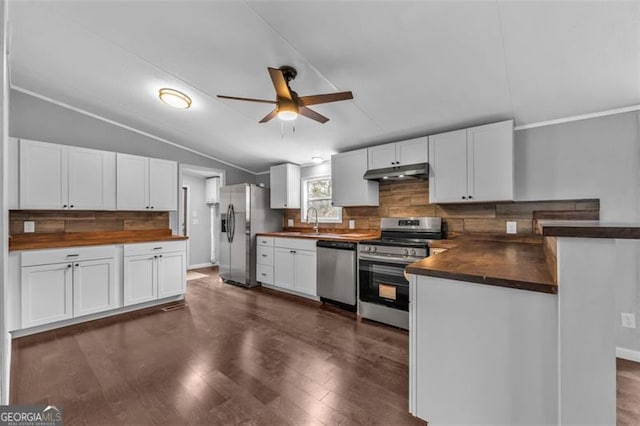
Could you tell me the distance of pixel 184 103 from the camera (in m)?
3.11

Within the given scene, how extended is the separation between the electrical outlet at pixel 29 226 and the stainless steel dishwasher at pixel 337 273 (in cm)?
349

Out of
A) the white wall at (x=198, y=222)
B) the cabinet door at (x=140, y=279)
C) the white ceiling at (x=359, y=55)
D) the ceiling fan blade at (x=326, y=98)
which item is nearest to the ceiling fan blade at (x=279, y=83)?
the ceiling fan blade at (x=326, y=98)

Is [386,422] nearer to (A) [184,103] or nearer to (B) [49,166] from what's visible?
(A) [184,103]

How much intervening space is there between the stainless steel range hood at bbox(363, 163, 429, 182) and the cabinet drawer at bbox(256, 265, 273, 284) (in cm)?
218

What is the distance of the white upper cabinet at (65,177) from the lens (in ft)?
9.80

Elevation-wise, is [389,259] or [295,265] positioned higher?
[389,259]

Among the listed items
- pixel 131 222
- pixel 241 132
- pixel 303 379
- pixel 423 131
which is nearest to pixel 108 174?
pixel 131 222

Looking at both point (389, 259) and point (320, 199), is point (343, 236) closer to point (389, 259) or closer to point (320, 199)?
point (389, 259)

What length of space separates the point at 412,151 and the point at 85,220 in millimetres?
4392

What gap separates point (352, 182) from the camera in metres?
3.76

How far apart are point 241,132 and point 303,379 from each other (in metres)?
3.20

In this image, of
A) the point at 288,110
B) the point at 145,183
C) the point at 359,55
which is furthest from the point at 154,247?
the point at 359,55

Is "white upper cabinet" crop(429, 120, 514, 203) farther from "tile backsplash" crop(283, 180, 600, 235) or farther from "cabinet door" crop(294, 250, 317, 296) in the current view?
"cabinet door" crop(294, 250, 317, 296)

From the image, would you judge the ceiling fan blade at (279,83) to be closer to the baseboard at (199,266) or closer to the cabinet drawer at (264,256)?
the cabinet drawer at (264,256)
